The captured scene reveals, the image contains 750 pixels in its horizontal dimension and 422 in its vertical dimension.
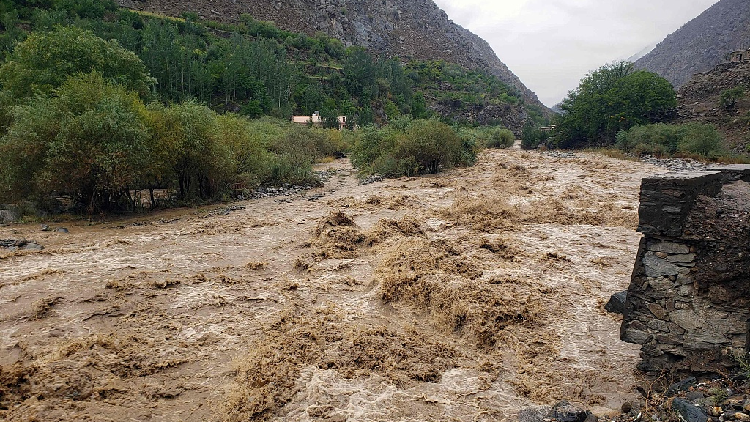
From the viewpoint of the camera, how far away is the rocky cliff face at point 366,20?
77.4 m

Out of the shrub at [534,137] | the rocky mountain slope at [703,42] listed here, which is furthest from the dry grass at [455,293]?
the rocky mountain slope at [703,42]

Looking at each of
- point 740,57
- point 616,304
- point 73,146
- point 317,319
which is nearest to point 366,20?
point 740,57

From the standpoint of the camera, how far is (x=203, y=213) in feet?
50.4

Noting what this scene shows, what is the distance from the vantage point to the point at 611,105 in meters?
39.2

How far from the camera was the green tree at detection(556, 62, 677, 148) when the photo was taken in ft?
123

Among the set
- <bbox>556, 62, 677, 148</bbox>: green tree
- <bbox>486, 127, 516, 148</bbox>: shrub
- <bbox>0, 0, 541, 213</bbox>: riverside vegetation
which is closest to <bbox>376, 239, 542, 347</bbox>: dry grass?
<bbox>0, 0, 541, 213</bbox>: riverside vegetation

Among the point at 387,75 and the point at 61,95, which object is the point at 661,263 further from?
the point at 387,75

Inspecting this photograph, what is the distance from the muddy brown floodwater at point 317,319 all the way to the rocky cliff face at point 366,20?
7524 cm

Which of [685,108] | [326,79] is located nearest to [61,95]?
[685,108]

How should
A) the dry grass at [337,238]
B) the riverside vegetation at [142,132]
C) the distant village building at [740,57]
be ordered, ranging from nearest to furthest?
the dry grass at [337,238], the riverside vegetation at [142,132], the distant village building at [740,57]

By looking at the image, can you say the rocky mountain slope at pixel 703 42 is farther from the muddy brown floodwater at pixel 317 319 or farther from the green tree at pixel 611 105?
the muddy brown floodwater at pixel 317 319

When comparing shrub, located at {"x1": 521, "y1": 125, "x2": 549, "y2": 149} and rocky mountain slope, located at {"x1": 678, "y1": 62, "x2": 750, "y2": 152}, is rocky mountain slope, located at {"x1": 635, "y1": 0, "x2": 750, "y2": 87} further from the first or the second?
rocky mountain slope, located at {"x1": 678, "y1": 62, "x2": 750, "y2": 152}

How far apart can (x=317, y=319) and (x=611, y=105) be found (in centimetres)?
4061

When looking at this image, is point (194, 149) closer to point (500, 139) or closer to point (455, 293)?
point (455, 293)
